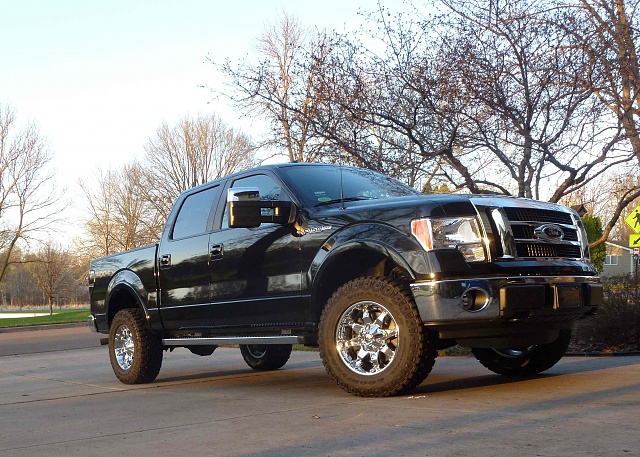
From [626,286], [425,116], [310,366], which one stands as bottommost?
[310,366]

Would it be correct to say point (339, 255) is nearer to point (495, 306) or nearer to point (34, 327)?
point (495, 306)

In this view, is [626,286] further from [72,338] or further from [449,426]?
[72,338]

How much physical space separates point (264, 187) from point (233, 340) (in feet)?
4.84

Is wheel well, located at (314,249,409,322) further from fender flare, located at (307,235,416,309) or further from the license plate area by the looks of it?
the license plate area

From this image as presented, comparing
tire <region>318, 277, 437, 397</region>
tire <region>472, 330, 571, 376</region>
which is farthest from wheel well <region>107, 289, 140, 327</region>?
tire <region>472, 330, 571, 376</region>

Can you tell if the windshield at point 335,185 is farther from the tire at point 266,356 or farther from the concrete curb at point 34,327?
the concrete curb at point 34,327

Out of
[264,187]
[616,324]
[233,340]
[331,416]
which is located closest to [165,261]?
[233,340]

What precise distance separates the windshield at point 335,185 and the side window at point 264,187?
0.14 m

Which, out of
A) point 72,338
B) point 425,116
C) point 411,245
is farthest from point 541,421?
point 72,338

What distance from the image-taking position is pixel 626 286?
10.0 meters

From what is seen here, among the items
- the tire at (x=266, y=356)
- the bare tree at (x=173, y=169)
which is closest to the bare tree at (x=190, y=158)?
the bare tree at (x=173, y=169)

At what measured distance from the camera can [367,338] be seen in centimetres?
641

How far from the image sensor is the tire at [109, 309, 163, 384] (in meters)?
8.81

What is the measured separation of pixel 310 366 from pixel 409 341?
4.44 metres
